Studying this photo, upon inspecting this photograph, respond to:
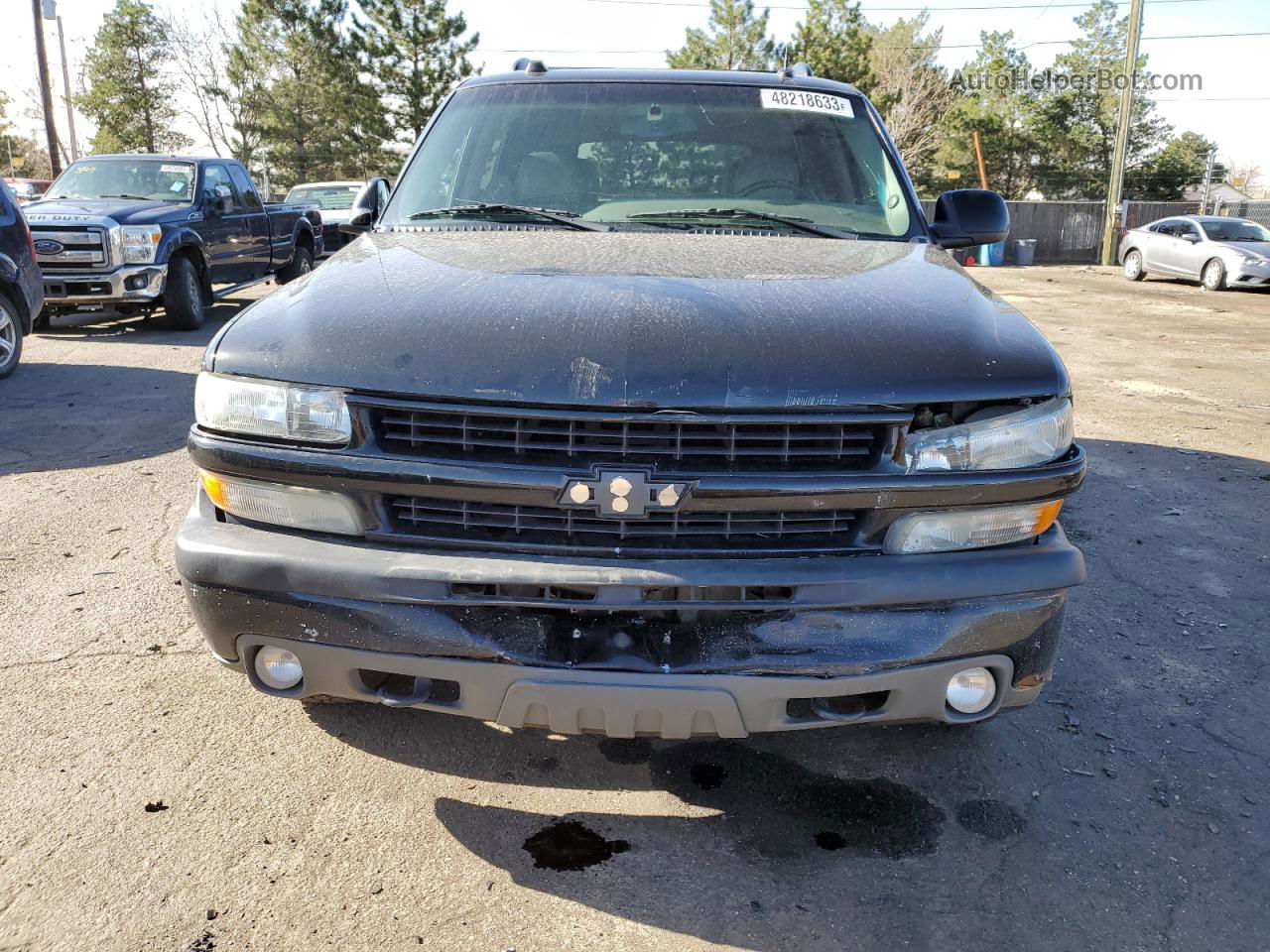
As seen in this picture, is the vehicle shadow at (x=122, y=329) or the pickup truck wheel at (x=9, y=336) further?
the vehicle shadow at (x=122, y=329)

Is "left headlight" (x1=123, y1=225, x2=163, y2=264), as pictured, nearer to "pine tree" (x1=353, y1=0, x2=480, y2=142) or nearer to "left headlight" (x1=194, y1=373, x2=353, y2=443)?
"left headlight" (x1=194, y1=373, x2=353, y2=443)

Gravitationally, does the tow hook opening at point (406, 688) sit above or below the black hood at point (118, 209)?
below

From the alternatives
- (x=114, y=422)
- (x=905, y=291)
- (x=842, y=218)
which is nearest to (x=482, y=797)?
(x=905, y=291)

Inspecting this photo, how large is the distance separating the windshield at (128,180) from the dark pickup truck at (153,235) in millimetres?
11

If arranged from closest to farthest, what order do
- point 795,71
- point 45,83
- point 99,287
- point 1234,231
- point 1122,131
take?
point 795,71 < point 99,287 < point 1234,231 < point 1122,131 < point 45,83

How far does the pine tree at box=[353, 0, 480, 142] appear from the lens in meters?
46.8

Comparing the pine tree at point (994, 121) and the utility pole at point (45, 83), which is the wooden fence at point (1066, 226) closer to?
the pine tree at point (994, 121)

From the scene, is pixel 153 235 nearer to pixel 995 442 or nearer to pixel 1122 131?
pixel 995 442

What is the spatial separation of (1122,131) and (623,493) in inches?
1122

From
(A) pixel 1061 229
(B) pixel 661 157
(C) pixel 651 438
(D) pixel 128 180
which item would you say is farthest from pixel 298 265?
(A) pixel 1061 229

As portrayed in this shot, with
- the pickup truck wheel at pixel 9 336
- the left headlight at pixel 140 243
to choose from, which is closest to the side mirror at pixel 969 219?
the pickup truck wheel at pixel 9 336

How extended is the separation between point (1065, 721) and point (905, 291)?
1497 millimetres

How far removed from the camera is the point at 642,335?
221 cm

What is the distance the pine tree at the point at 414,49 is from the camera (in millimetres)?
46781
